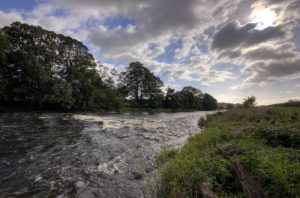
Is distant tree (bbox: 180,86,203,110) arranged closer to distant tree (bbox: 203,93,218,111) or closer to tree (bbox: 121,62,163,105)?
distant tree (bbox: 203,93,218,111)

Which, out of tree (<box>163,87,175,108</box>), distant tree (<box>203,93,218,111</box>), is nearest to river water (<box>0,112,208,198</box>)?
tree (<box>163,87,175,108</box>)

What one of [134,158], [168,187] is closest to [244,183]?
[168,187]

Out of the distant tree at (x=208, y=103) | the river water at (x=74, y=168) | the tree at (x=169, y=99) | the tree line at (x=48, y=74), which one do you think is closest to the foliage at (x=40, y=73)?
the tree line at (x=48, y=74)

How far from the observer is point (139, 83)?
8388 cm

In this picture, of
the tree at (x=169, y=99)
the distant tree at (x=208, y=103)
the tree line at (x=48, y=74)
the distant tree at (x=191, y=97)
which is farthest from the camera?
the distant tree at (x=208, y=103)

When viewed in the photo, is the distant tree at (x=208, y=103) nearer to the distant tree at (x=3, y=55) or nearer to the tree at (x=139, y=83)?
the tree at (x=139, y=83)

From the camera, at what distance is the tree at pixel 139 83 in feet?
274

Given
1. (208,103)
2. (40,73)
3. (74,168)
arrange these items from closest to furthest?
(74,168)
(40,73)
(208,103)

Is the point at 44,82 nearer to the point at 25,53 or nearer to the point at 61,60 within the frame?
the point at 25,53

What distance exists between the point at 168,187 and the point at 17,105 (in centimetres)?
4389

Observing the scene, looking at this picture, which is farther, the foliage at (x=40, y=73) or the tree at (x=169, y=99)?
the tree at (x=169, y=99)

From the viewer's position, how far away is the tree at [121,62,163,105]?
83.5m

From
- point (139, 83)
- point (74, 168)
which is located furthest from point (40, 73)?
point (139, 83)

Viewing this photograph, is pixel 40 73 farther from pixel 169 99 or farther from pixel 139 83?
pixel 169 99
